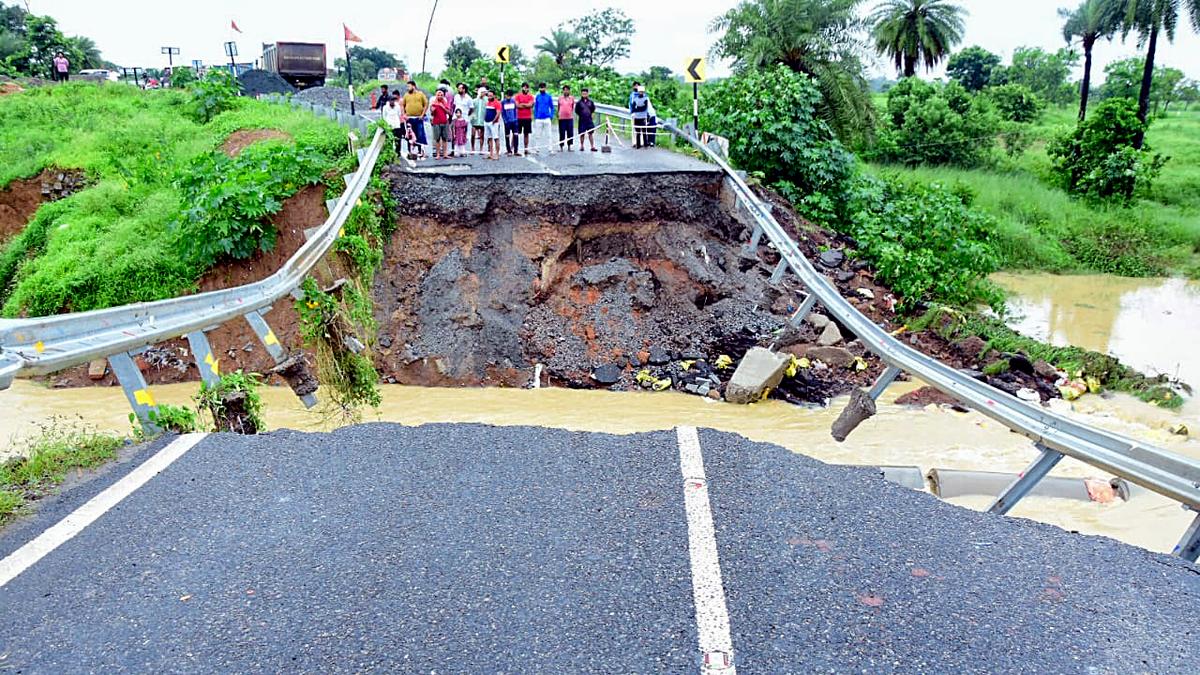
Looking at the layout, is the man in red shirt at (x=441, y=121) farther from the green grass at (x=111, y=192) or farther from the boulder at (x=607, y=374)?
the boulder at (x=607, y=374)

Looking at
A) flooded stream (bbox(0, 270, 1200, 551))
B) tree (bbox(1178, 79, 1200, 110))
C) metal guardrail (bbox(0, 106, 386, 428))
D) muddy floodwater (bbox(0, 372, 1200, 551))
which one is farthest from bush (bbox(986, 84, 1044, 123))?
metal guardrail (bbox(0, 106, 386, 428))

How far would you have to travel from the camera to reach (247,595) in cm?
375

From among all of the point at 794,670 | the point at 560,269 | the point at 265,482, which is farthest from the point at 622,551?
the point at 560,269

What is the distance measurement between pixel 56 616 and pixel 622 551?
8.11 ft

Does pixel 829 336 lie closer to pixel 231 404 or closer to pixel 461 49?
pixel 231 404

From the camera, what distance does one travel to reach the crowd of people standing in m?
15.9

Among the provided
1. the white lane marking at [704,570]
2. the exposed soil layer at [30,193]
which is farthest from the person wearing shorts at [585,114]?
the white lane marking at [704,570]

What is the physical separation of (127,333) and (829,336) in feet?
36.1

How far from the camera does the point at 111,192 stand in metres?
17.8

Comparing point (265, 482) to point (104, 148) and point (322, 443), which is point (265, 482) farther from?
point (104, 148)

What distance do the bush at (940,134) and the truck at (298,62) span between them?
24066 millimetres

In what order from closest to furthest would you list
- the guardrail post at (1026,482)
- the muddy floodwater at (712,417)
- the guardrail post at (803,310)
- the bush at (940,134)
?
the guardrail post at (1026,482)
the muddy floodwater at (712,417)
the guardrail post at (803,310)
the bush at (940,134)

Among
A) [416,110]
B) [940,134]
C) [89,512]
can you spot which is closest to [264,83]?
[416,110]

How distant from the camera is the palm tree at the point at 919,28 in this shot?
122 ft
